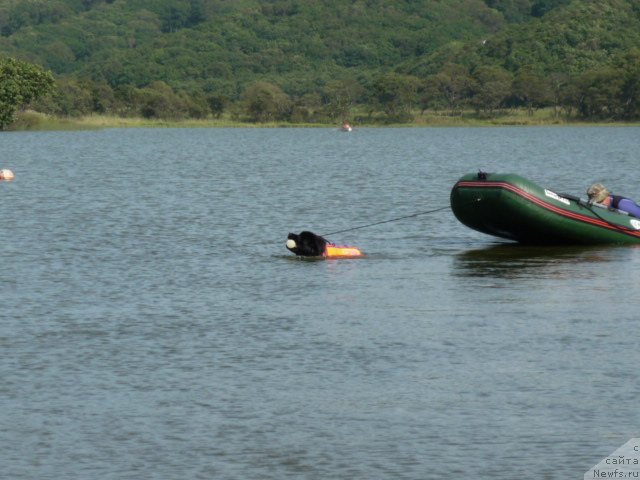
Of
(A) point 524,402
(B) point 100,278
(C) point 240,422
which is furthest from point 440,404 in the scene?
(B) point 100,278

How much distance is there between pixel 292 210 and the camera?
155ft

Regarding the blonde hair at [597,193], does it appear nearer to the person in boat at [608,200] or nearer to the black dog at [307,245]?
the person in boat at [608,200]

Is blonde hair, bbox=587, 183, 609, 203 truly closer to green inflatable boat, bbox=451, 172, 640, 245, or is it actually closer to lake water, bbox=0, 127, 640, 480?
green inflatable boat, bbox=451, 172, 640, 245

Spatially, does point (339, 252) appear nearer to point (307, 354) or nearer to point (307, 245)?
point (307, 245)

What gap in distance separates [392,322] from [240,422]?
6833 mm

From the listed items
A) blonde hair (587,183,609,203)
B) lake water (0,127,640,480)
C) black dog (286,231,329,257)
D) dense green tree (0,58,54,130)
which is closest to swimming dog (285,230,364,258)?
black dog (286,231,329,257)

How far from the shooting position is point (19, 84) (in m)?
156

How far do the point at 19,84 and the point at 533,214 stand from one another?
13213 centimetres

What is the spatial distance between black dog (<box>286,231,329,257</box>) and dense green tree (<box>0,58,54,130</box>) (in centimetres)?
12953

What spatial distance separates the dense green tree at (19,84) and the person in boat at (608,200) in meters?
130

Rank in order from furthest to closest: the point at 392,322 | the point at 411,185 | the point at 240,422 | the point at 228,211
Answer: the point at 411,185
the point at 228,211
the point at 392,322
the point at 240,422

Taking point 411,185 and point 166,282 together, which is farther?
point 411,185

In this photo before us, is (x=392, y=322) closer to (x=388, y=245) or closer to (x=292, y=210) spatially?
(x=388, y=245)

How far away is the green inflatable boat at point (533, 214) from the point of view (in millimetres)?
30906
